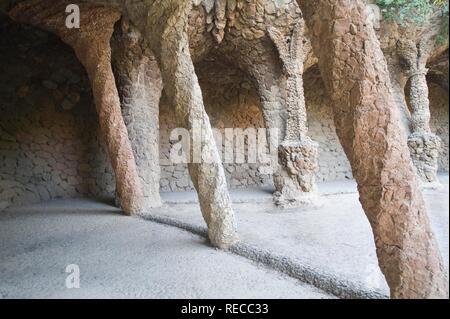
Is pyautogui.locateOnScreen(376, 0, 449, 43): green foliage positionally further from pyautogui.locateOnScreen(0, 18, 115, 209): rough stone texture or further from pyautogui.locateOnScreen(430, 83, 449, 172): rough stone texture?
pyautogui.locateOnScreen(0, 18, 115, 209): rough stone texture

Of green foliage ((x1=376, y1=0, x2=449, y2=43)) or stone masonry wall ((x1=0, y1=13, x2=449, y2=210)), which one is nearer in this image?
green foliage ((x1=376, y1=0, x2=449, y2=43))

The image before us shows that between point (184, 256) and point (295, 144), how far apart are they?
11.2 ft

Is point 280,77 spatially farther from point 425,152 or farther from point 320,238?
point 320,238

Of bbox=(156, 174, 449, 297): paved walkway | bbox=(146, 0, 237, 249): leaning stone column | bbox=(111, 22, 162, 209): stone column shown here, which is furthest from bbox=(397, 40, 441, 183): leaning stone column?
bbox=(146, 0, 237, 249): leaning stone column

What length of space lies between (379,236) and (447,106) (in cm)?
1170

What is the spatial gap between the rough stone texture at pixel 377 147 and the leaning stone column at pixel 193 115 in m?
1.60

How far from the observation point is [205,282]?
245 centimetres

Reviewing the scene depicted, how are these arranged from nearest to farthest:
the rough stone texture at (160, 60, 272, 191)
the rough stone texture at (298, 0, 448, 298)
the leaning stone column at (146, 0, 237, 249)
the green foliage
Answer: the rough stone texture at (298, 0, 448, 298)
the leaning stone column at (146, 0, 237, 249)
the green foliage
the rough stone texture at (160, 60, 272, 191)

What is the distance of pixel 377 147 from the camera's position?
169 cm

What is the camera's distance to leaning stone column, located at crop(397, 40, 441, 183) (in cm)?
684

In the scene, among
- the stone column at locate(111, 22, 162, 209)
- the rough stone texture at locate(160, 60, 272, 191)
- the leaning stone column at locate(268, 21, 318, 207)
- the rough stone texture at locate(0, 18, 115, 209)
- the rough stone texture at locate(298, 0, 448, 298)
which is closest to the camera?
the rough stone texture at locate(298, 0, 448, 298)

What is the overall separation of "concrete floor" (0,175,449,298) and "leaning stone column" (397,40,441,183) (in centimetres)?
293

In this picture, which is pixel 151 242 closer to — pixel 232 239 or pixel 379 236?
pixel 232 239

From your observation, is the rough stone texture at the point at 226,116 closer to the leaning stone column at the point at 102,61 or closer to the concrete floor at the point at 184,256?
the leaning stone column at the point at 102,61
